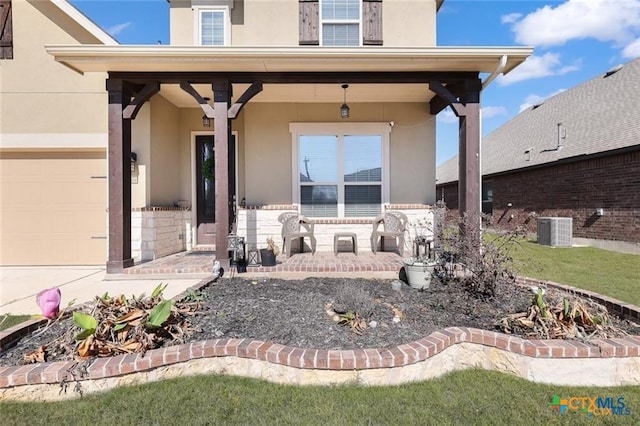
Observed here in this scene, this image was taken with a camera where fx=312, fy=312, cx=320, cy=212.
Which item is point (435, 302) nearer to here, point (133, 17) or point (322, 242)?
point (322, 242)

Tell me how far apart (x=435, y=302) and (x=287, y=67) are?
12.8 feet

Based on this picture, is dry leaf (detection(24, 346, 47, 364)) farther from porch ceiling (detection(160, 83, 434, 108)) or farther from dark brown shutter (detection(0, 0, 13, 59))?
dark brown shutter (detection(0, 0, 13, 59))

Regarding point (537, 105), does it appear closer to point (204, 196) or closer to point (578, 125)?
point (578, 125)

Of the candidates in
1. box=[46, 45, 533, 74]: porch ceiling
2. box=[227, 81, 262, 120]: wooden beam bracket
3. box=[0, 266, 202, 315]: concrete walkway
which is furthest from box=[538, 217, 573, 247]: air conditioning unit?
box=[0, 266, 202, 315]: concrete walkway

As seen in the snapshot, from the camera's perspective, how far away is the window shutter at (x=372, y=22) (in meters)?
6.49

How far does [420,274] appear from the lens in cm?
398

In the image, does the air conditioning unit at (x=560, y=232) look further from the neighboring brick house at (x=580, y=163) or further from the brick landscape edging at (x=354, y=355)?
the brick landscape edging at (x=354, y=355)

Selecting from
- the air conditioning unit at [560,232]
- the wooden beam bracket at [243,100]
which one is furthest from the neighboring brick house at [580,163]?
the wooden beam bracket at [243,100]

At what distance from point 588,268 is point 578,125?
7.29 meters

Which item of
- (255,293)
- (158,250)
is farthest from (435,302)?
(158,250)

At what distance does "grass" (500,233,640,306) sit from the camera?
4.30 metres

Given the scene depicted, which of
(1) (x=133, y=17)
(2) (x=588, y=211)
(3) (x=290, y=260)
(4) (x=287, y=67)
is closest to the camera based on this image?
(4) (x=287, y=67)

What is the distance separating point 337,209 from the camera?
22.6 feet

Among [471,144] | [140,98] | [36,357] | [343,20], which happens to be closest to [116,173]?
[140,98]
